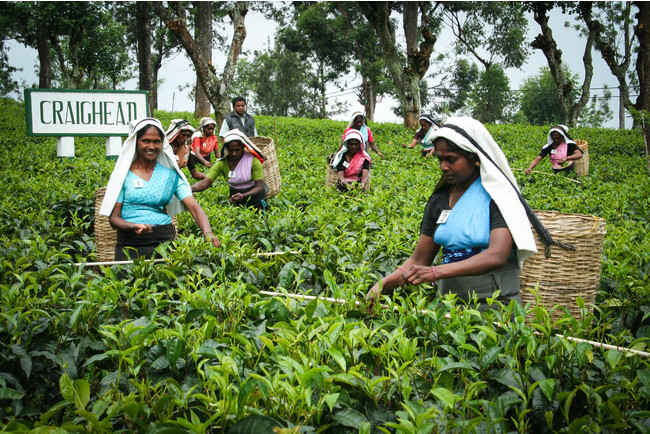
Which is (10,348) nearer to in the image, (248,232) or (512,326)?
(512,326)

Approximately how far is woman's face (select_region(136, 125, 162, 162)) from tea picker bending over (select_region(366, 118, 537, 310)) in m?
2.12

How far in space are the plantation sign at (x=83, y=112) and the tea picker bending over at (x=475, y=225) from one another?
666cm

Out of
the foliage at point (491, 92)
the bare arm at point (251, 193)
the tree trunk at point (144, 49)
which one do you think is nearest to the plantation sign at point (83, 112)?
the bare arm at point (251, 193)

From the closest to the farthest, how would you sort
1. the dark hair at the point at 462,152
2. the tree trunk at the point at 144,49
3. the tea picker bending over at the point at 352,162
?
the dark hair at the point at 462,152 < the tea picker bending over at the point at 352,162 < the tree trunk at the point at 144,49

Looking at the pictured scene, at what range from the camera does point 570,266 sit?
10.8ft

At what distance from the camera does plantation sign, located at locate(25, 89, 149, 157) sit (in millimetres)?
8227

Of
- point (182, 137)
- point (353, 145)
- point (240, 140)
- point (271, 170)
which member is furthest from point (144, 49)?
point (240, 140)

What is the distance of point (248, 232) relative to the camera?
13.4 ft

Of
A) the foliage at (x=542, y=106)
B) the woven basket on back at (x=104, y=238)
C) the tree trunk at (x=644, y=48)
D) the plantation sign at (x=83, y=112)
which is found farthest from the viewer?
the foliage at (x=542, y=106)

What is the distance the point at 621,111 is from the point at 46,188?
41.4 meters

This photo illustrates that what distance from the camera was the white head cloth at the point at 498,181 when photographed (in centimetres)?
261

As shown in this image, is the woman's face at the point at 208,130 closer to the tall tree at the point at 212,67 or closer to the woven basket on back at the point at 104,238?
the tall tree at the point at 212,67

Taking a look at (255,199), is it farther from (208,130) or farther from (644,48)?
(644,48)

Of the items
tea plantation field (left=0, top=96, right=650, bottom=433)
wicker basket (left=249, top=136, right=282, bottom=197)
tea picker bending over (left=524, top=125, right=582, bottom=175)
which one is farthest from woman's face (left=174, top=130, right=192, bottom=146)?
tea picker bending over (left=524, top=125, right=582, bottom=175)
